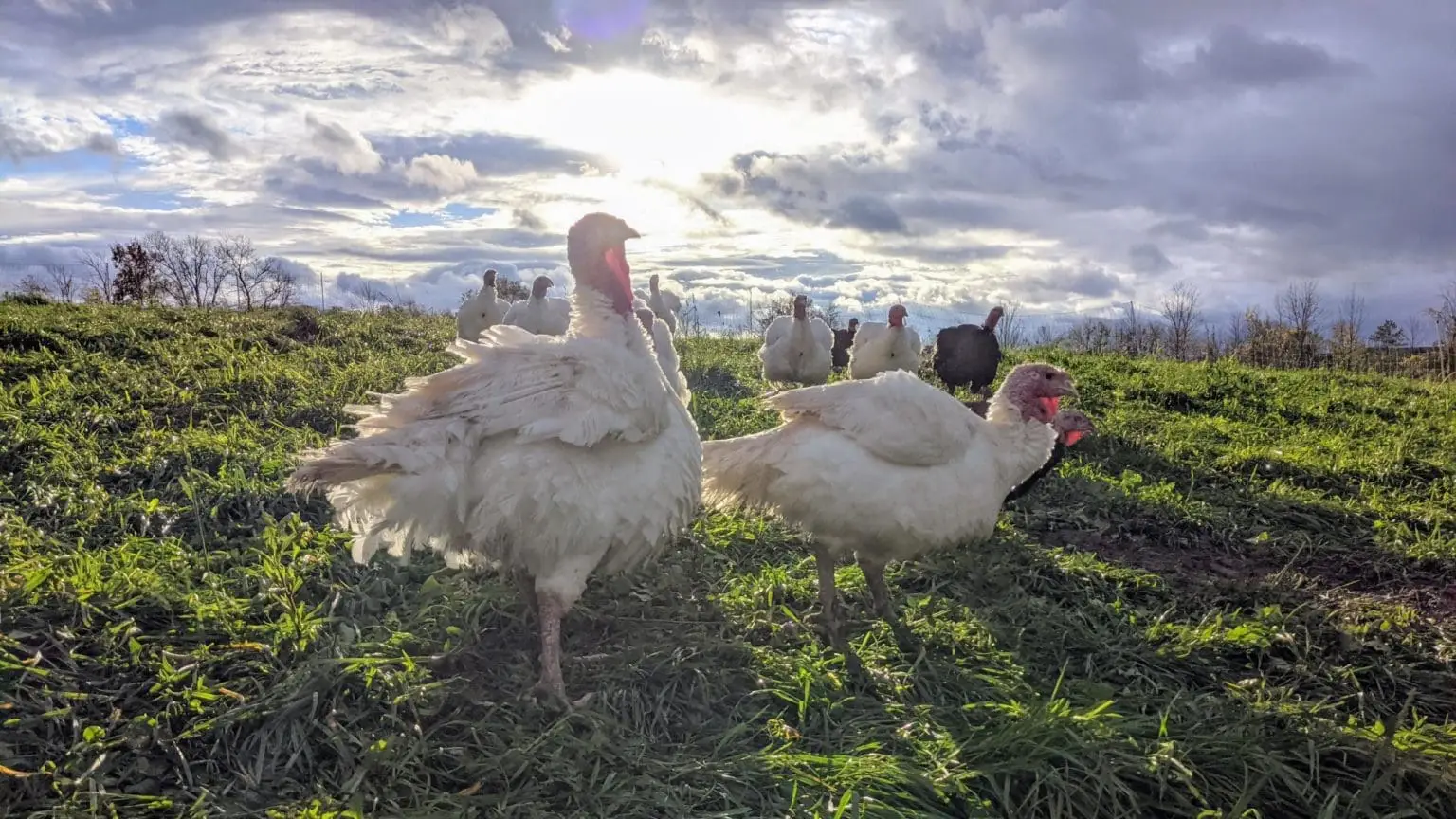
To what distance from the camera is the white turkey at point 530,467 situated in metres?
3.12

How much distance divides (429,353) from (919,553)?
260 inches

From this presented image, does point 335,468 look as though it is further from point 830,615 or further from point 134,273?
point 134,273

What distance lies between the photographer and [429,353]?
30.4 ft

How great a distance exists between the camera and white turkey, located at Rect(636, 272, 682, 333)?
38.5 feet

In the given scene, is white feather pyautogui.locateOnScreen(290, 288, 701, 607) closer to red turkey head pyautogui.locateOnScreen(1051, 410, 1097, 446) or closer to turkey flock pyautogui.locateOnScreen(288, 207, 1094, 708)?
turkey flock pyautogui.locateOnScreen(288, 207, 1094, 708)

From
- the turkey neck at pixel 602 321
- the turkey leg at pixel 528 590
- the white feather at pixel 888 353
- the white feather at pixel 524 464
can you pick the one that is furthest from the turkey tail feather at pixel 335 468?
the white feather at pixel 888 353

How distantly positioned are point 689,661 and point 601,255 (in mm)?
1754

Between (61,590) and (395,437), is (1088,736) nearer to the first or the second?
(395,437)

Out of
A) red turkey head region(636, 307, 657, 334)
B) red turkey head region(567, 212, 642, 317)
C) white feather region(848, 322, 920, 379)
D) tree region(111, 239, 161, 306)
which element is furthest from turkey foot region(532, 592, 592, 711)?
tree region(111, 239, 161, 306)

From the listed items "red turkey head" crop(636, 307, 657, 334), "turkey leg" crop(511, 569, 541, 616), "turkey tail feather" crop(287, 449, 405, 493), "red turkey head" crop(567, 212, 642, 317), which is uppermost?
"red turkey head" crop(567, 212, 642, 317)

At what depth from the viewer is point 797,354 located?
33.8 ft

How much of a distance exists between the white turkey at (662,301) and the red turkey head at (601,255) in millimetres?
7154

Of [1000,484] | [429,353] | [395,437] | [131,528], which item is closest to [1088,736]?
[1000,484]

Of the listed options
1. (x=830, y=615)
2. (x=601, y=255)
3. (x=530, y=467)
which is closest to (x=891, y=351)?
(x=830, y=615)
